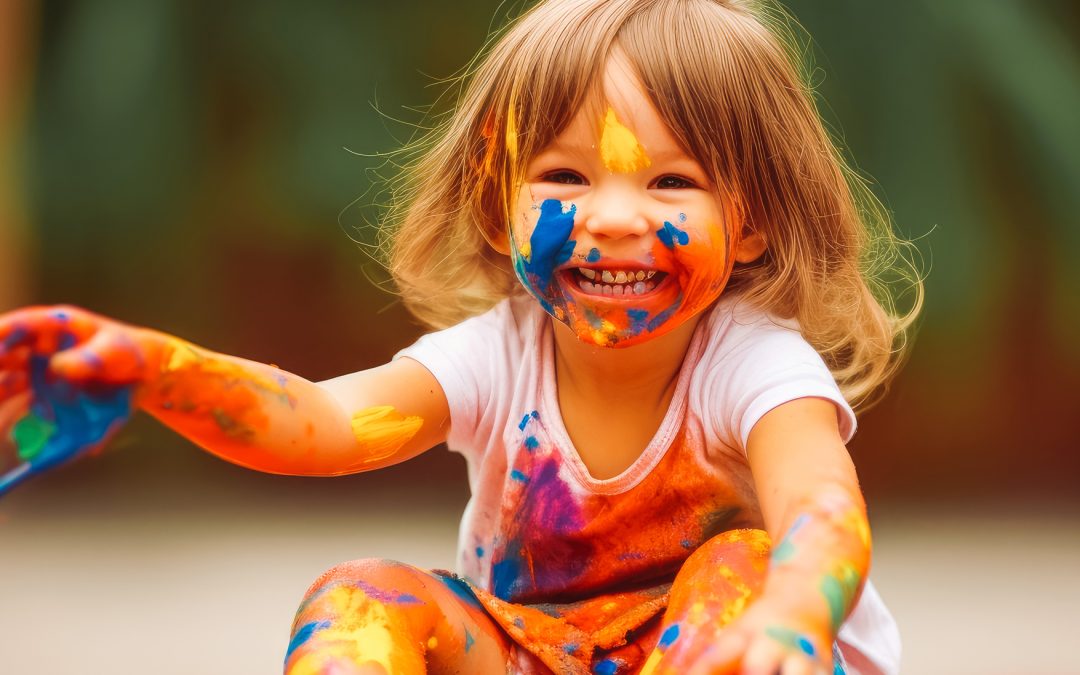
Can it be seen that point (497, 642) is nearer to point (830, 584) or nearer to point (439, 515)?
point (830, 584)

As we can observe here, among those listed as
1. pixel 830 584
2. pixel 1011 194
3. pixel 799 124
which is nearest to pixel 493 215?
pixel 799 124

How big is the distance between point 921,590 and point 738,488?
0.77 m

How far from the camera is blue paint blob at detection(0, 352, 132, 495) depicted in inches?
32.0

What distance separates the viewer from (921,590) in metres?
1.79

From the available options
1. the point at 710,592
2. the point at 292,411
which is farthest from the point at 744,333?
the point at 292,411

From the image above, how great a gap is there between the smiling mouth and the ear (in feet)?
0.43

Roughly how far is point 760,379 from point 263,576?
1.08m

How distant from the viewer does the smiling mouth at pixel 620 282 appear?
106 cm

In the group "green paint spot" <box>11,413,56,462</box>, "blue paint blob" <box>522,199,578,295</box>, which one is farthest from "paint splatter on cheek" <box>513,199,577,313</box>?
"green paint spot" <box>11,413,56,462</box>

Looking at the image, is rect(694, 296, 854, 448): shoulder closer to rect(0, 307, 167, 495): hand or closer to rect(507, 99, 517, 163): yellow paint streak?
rect(507, 99, 517, 163): yellow paint streak

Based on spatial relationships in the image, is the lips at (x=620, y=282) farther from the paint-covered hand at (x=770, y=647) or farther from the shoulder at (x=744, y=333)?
the paint-covered hand at (x=770, y=647)

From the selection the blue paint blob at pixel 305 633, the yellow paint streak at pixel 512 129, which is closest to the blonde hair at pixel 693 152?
the yellow paint streak at pixel 512 129

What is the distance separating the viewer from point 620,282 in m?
1.06

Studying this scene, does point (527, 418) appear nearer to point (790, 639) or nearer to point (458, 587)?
point (458, 587)
